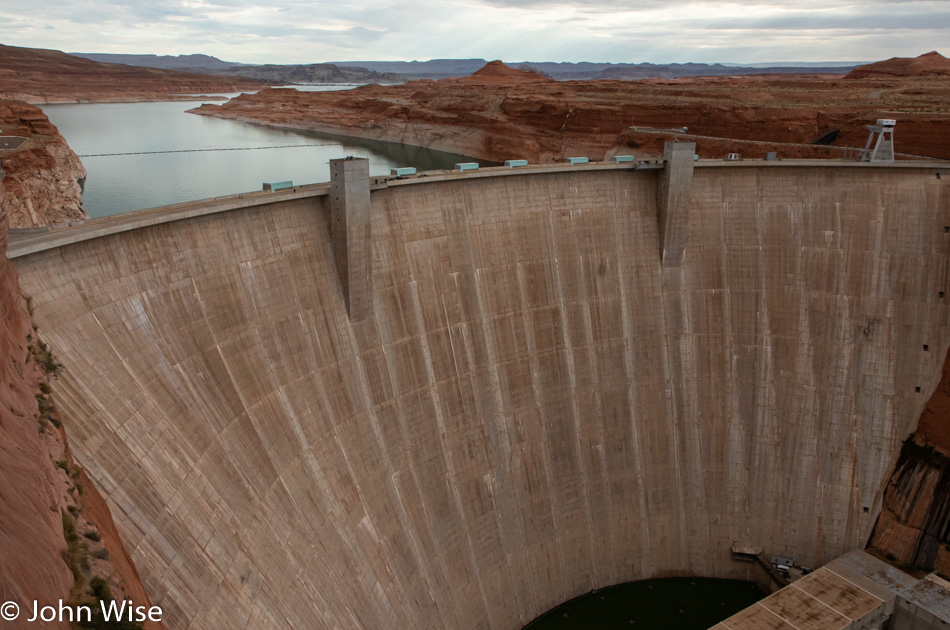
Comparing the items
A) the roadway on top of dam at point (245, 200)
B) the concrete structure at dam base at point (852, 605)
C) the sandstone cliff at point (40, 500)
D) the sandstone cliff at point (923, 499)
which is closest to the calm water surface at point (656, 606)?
the concrete structure at dam base at point (852, 605)

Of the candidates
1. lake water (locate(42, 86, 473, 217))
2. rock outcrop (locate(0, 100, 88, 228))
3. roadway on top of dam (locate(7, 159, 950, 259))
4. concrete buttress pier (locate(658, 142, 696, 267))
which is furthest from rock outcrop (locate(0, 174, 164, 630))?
lake water (locate(42, 86, 473, 217))

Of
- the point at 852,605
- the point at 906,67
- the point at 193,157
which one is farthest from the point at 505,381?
the point at 906,67

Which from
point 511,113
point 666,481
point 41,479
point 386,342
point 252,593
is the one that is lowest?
point 666,481

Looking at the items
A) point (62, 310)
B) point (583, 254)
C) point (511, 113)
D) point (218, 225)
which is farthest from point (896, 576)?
point (511, 113)

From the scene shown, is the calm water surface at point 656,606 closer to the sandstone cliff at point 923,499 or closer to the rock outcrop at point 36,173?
the sandstone cliff at point 923,499

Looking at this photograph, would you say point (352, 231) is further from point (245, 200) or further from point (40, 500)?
point (40, 500)

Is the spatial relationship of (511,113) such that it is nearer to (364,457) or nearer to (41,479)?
(364,457)
